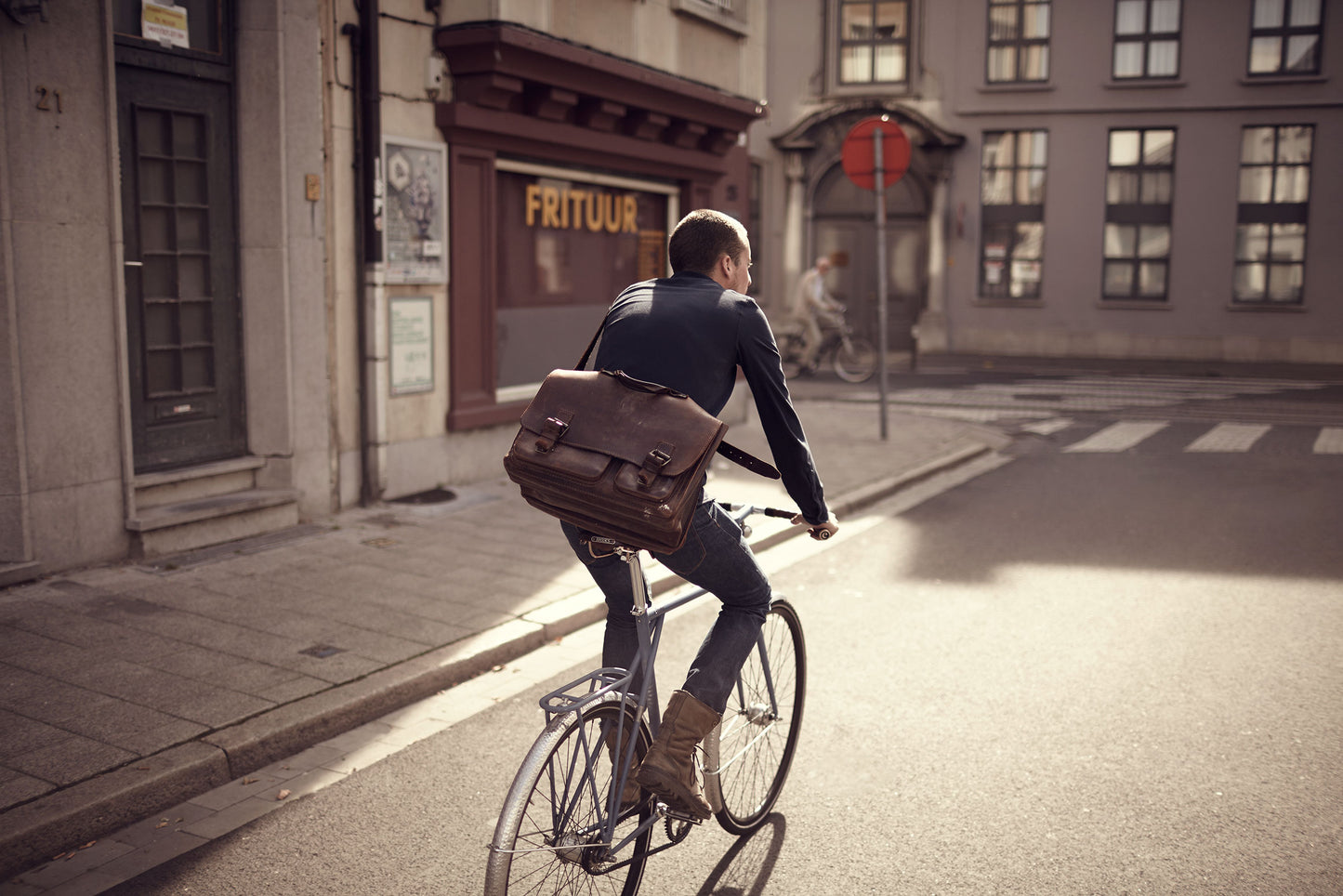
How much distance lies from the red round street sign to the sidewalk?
455 cm

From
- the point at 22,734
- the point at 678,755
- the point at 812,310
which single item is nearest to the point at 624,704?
the point at 678,755

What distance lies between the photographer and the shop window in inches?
386

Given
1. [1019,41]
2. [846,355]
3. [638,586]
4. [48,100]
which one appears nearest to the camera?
[638,586]

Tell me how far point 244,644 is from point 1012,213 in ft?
73.9

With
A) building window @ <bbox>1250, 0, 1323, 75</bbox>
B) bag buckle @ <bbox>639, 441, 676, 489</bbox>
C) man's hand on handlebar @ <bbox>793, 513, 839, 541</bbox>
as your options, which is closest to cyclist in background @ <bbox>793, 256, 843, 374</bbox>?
building window @ <bbox>1250, 0, 1323, 75</bbox>

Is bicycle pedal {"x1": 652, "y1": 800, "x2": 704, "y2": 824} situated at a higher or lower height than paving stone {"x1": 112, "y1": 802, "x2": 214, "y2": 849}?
higher

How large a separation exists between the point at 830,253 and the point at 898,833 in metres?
23.0

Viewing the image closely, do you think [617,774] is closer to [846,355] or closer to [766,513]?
[766,513]

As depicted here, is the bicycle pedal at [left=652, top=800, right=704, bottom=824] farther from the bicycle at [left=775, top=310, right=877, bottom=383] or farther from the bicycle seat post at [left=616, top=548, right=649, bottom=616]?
the bicycle at [left=775, top=310, right=877, bottom=383]

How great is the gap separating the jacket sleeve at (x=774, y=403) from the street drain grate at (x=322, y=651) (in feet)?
9.05

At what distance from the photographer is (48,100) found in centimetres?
614

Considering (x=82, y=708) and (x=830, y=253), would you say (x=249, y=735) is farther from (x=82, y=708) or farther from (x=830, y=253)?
(x=830, y=253)

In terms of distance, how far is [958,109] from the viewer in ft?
82.1

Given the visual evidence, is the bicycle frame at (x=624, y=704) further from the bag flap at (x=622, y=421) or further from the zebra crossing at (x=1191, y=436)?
the zebra crossing at (x=1191, y=436)
